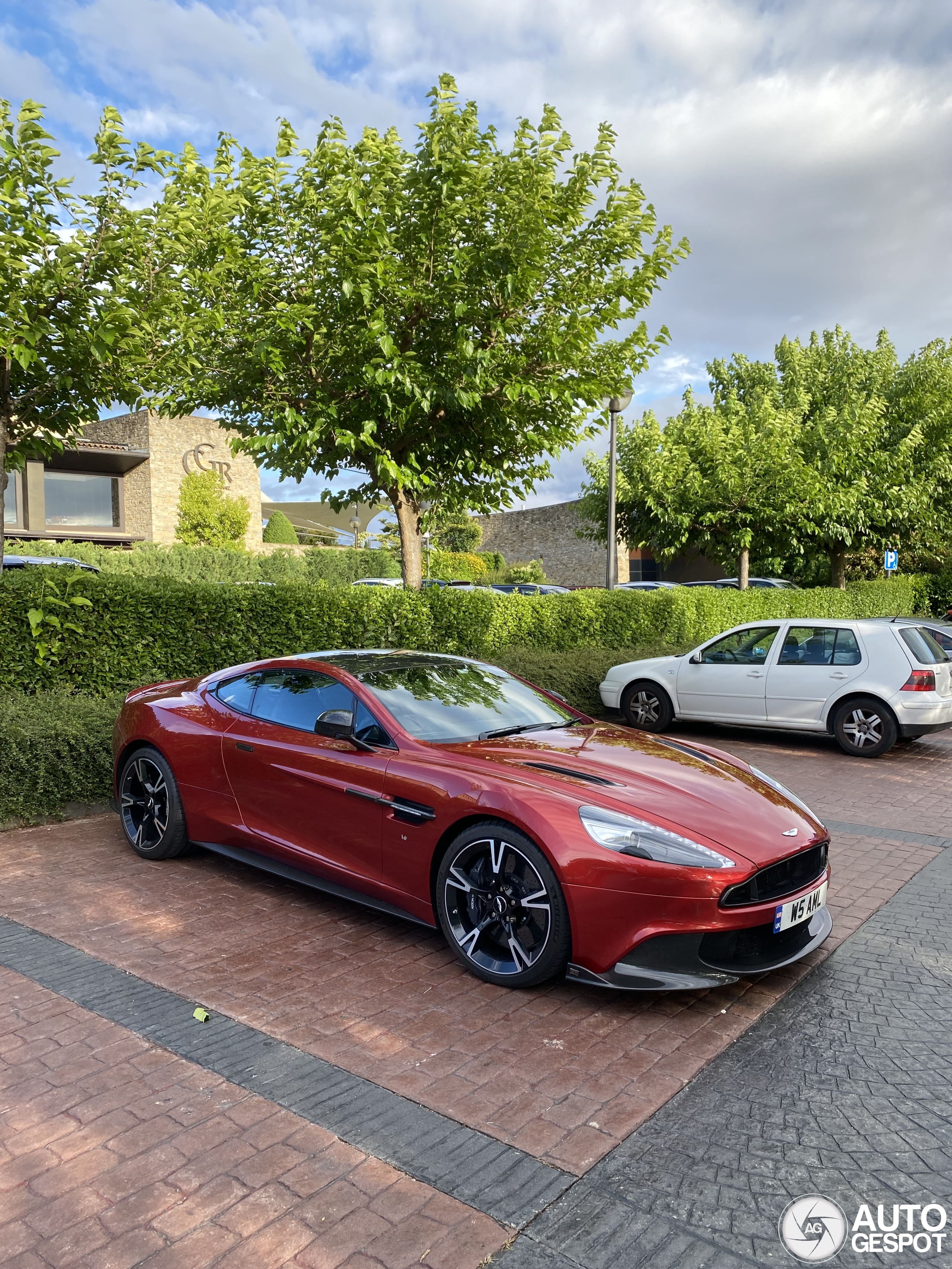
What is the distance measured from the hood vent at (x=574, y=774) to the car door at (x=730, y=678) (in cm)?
697

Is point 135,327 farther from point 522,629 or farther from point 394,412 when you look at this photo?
point 522,629

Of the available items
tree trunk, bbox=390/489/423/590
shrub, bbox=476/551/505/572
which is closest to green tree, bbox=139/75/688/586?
tree trunk, bbox=390/489/423/590

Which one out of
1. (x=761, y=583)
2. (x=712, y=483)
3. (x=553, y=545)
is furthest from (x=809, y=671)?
(x=553, y=545)

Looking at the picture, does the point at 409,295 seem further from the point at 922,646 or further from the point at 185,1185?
the point at 185,1185

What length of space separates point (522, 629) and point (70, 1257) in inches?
436

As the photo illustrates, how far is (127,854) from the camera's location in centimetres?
599

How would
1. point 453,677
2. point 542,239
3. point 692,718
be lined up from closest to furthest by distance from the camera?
point 453,677, point 542,239, point 692,718

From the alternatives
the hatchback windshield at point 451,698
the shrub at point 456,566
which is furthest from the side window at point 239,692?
the shrub at point 456,566

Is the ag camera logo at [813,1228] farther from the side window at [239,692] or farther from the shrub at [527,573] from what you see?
the shrub at [527,573]

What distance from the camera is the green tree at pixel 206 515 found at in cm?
4153

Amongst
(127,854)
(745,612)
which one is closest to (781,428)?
(745,612)

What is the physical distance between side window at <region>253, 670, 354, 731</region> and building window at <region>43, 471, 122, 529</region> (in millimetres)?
37165

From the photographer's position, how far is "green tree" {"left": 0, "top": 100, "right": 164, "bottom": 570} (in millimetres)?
6895

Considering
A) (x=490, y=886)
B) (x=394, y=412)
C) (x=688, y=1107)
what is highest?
(x=394, y=412)
